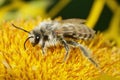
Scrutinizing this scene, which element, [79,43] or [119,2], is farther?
[119,2]

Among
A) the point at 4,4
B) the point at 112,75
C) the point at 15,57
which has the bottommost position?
the point at 112,75

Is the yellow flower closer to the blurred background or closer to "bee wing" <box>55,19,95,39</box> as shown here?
"bee wing" <box>55,19,95,39</box>

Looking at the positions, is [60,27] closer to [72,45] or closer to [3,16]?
[72,45]

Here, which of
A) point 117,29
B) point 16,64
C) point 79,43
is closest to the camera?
point 16,64

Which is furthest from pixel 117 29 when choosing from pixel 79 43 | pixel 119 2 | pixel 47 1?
pixel 79 43

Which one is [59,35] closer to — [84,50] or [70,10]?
[84,50]

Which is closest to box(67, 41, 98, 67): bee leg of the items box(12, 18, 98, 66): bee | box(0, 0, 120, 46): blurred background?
box(12, 18, 98, 66): bee

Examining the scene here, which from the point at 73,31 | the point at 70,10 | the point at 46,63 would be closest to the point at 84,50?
the point at 73,31
